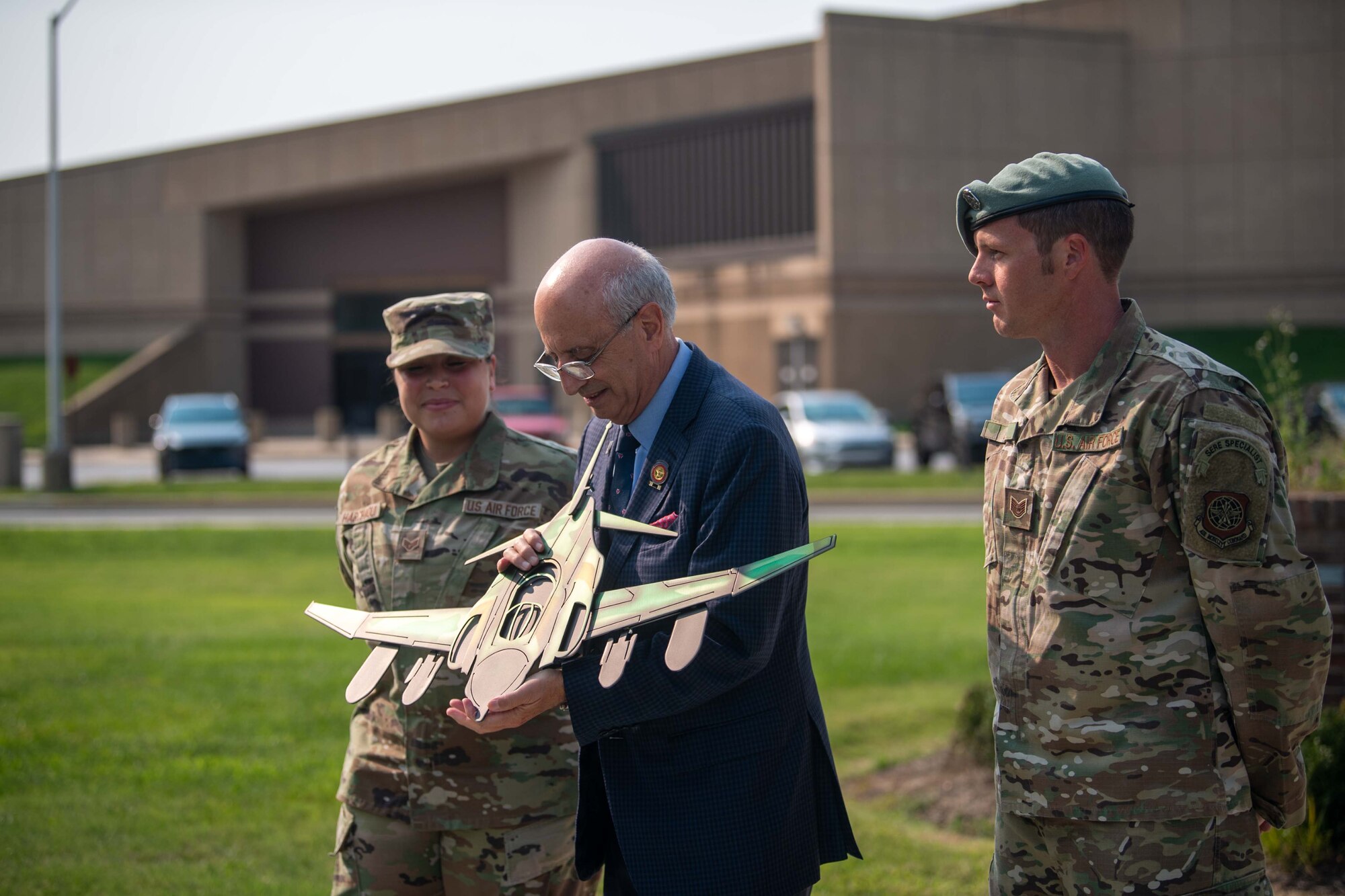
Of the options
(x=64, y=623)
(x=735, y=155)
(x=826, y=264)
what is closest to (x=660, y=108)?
(x=735, y=155)

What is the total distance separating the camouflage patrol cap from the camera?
3.66 metres

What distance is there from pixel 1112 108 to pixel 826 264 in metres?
11.1

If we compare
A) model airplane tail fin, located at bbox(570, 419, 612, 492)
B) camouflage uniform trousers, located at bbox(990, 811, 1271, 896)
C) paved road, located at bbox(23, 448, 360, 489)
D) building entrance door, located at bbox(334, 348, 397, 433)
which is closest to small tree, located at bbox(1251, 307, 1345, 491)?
camouflage uniform trousers, located at bbox(990, 811, 1271, 896)

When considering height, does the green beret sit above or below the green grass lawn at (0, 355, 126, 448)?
below

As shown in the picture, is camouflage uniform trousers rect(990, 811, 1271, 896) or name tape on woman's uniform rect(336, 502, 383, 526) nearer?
camouflage uniform trousers rect(990, 811, 1271, 896)

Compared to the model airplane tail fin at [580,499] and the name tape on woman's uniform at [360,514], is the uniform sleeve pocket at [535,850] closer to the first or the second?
the model airplane tail fin at [580,499]

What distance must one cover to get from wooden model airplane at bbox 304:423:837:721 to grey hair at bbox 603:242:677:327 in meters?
0.40

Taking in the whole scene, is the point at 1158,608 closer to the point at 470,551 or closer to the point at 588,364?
the point at 588,364

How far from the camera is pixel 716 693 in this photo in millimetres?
2576

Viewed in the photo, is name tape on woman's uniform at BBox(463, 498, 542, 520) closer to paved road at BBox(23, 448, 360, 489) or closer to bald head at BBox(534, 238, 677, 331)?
bald head at BBox(534, 238, 677, 331)

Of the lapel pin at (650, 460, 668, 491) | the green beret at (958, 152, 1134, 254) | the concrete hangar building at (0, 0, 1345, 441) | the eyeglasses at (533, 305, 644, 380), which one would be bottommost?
the lapel pin at (650, 460, 668, 491)

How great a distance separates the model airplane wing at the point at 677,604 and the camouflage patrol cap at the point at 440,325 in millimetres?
1298

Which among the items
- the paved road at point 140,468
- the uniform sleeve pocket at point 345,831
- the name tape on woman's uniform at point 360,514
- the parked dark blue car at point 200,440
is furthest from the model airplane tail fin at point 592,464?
the parked dark blue car at point 200,440

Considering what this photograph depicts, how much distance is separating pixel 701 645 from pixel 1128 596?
89cm
